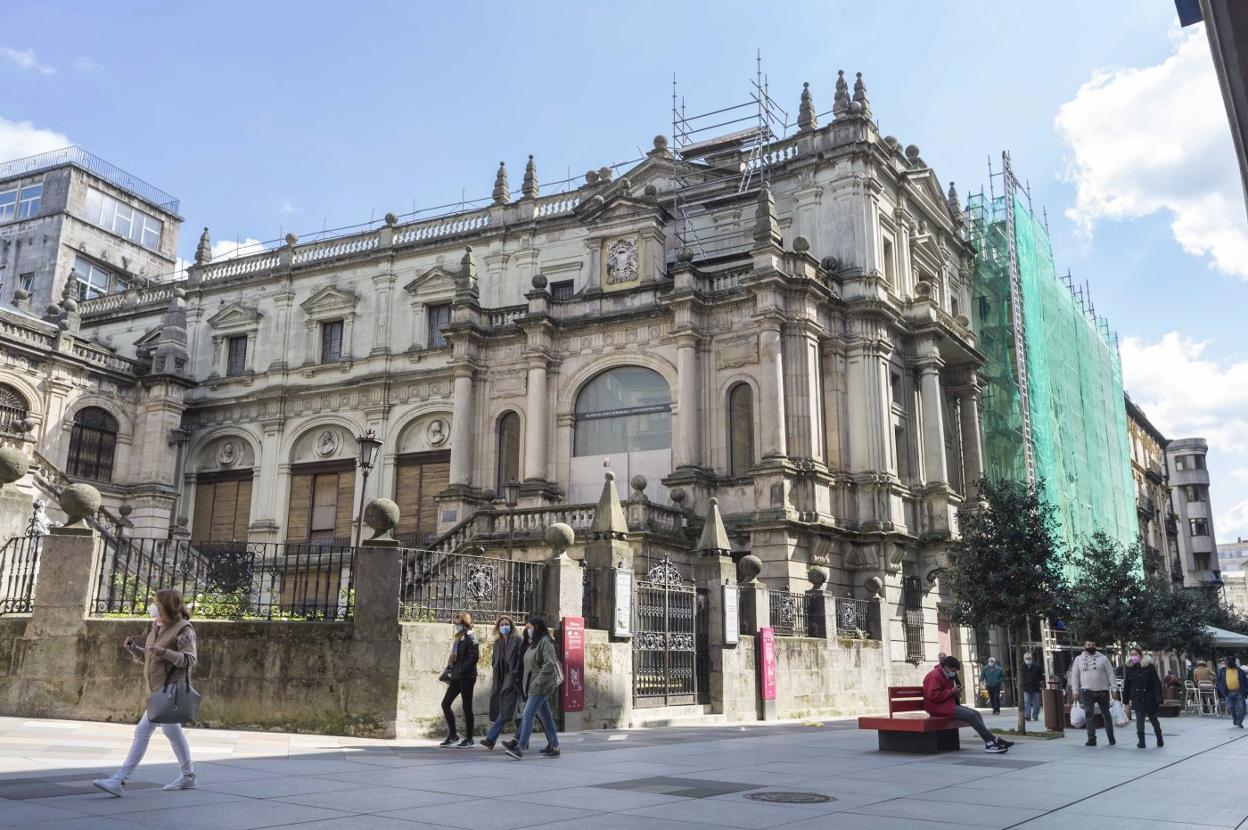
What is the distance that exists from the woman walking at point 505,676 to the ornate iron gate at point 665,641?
475 centimetres

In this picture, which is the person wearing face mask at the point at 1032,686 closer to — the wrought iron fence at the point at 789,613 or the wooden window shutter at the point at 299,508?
the wrought iron fence at the point at 789,613

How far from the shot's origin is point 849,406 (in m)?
29.9

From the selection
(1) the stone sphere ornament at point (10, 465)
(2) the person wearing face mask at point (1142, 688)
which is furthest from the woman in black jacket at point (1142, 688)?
(1) the stone sphere ornament at point (10, 465)

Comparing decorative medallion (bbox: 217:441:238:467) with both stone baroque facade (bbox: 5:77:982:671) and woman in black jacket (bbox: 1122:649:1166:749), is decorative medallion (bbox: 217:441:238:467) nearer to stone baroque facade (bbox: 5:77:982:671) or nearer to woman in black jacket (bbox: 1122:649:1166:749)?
stone baroque facade (bbox: 5:77:982:671)

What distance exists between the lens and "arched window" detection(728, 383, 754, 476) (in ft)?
94.3

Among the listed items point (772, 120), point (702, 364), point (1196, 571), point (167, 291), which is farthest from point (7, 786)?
point (1196, 571)

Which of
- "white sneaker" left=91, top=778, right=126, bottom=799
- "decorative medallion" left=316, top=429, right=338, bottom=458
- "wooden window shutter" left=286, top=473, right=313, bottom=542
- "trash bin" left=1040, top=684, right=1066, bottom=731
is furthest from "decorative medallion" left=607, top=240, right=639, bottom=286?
"white sneaker" left=91, top=778, right=126, bottom=799

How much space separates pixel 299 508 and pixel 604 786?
30573 mm

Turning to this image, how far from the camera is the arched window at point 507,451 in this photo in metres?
31.7

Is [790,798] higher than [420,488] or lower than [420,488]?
lower

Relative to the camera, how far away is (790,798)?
870 cm

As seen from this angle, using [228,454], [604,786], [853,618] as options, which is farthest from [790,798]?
[228,454]

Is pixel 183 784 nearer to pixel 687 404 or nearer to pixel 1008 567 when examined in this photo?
pixel 1008 567

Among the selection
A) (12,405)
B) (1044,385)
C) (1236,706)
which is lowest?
(1236,706)
